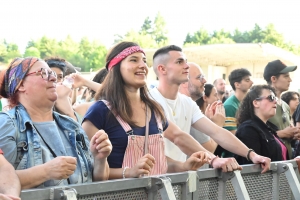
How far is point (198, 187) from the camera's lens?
3387 millimetres

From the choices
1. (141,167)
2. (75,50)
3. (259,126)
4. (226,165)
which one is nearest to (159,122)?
(226,165)

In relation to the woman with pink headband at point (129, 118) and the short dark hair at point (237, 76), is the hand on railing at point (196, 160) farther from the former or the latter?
the short dark hair at point (237, 76)

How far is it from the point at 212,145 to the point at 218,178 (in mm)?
2012

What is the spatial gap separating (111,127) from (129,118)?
14 centimetres

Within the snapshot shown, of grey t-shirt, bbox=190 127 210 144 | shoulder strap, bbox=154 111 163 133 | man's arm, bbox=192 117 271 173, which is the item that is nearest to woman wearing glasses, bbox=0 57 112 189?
shoulder strap, bbox=154 111 163 133

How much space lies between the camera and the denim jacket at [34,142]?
289 cm

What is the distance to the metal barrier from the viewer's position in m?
2.71

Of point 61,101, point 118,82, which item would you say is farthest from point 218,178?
point 61,101

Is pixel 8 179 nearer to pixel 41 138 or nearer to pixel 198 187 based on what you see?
pixel 41 138

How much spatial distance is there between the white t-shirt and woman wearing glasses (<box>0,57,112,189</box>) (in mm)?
1582

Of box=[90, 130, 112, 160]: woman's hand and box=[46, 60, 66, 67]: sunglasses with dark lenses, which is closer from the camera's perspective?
box=[90, 130, 112, 160]: woman's hand

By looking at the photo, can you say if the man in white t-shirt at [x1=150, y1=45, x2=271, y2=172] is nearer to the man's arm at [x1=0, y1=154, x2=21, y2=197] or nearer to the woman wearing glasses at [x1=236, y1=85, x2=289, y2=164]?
the woman wearing glasses at [x1=236, y1=85, x2=289, y2=164]

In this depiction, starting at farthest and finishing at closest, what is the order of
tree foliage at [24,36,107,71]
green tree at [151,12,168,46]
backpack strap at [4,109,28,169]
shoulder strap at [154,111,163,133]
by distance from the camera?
green tree at [151,12,168,46] < tree foliage at [24,36,107,71] < shoulder strap at [154,111,163,133] < backpack strap at [4,109,28,169]

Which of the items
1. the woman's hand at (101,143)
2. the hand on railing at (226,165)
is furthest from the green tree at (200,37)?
the woman's hand at (101,143)
